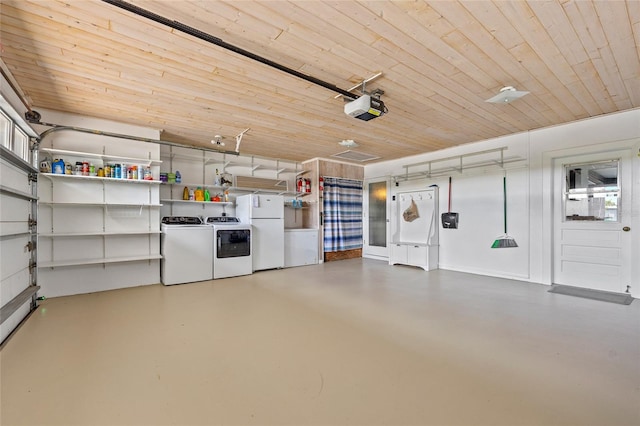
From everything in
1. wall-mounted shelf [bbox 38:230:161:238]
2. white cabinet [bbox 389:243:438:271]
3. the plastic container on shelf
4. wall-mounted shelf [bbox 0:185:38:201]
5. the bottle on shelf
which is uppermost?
the plastic container on shelf

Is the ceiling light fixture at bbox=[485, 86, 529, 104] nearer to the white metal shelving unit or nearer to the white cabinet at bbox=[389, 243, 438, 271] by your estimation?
the white cabinet at bbox=[389, 243, 438, 271]

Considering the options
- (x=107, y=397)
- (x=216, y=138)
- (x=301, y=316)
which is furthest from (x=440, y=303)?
(x=216, y=138)

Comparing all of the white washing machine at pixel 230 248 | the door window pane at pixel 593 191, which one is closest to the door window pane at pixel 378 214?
the white washing machine at pixel 230 248

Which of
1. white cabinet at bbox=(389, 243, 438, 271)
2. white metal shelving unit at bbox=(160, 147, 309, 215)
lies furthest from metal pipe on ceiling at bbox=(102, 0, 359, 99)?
white cabinet at bbox=(389, 243, 438, 271)

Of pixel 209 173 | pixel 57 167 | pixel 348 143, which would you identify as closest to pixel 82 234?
pixel 57 167

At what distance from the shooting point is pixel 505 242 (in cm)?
462

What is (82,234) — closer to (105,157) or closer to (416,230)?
(105,157)

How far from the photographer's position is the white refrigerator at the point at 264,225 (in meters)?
5.38

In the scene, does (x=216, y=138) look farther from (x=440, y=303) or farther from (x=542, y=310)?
(x=542, y=310)

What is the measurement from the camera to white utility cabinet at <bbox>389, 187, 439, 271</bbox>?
5.61 m

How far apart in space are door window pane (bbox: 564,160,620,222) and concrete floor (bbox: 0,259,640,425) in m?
1.26

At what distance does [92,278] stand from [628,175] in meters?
7.36

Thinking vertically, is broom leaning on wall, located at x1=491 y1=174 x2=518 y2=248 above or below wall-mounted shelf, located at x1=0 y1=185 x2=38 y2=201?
below

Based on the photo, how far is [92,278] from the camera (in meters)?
3.96
